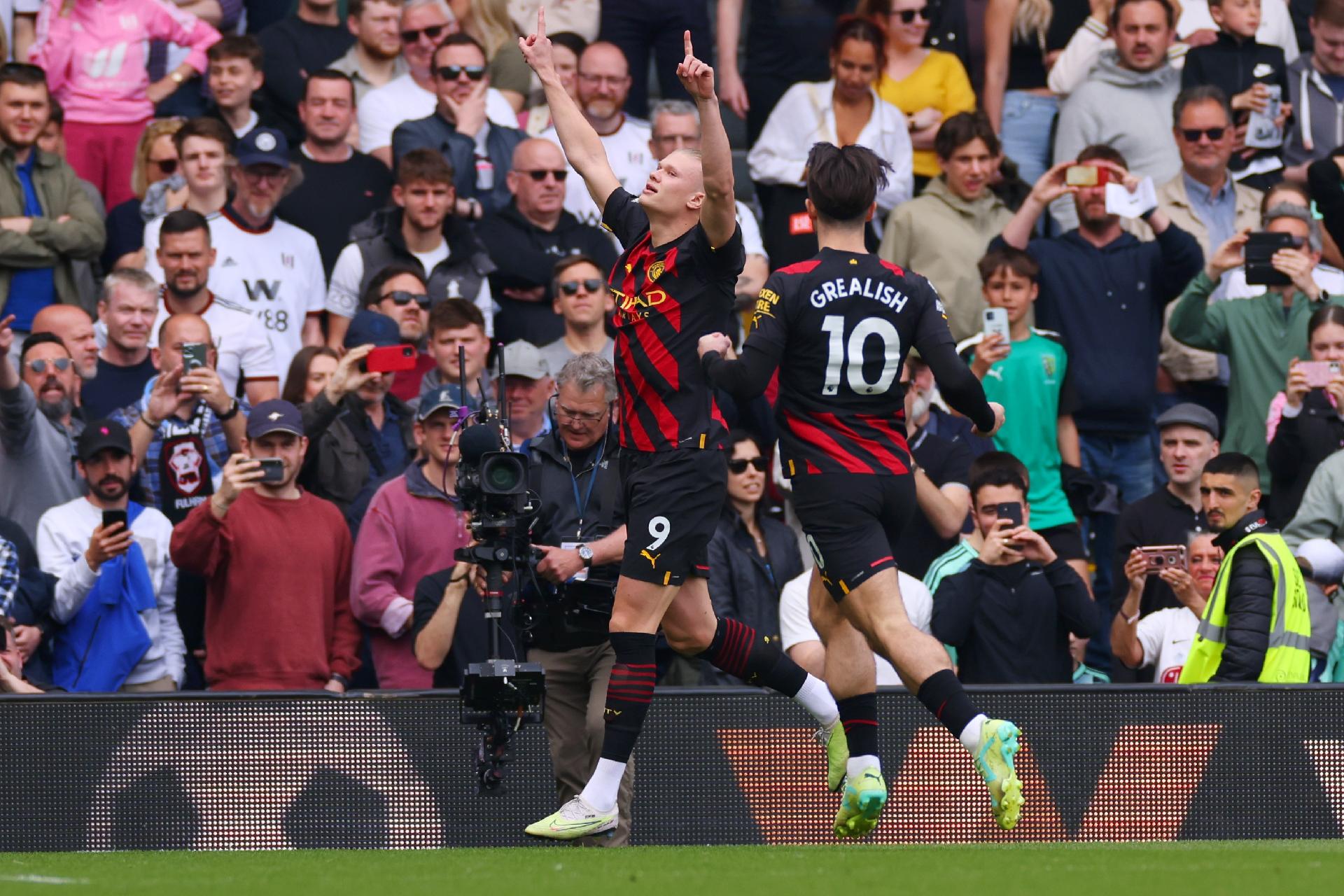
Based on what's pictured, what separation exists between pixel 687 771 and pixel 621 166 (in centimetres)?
560

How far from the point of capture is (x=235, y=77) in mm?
13547

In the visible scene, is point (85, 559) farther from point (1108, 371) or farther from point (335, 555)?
point (1108, 371)

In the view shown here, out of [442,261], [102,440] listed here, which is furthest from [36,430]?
[442,261]

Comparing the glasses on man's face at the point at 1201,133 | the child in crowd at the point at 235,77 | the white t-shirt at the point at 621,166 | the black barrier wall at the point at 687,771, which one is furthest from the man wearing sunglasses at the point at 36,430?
the glasses on man's face at the point at 1201,133

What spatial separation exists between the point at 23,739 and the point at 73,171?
16.3ft

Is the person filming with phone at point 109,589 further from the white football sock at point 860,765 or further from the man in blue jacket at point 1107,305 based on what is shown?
the man in blue jacket at point 1107,305

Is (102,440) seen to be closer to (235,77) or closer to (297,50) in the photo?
(235,77)

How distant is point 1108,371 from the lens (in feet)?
41.5

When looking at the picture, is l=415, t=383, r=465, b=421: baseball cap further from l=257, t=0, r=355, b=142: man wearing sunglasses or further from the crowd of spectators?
l=257, t=0, r=355, b=142: man wearing sunglasses

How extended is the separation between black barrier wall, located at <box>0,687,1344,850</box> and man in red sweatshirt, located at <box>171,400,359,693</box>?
1.07 m

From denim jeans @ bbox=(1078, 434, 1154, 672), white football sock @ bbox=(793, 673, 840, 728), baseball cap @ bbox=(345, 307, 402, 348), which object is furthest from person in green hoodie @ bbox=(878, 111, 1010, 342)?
white football sock @ bbox=(793, 673, 840, 728)

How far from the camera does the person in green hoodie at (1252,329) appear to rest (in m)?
12.5

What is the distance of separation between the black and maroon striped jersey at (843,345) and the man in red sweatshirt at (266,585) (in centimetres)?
341

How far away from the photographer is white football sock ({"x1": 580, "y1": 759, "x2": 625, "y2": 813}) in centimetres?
773
